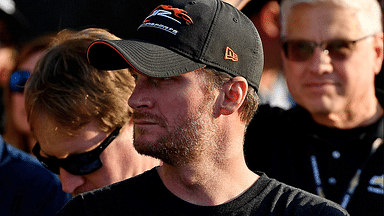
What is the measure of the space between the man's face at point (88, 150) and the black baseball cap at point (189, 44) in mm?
509

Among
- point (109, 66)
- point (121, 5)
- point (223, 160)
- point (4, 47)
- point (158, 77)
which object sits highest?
point (158, 77)

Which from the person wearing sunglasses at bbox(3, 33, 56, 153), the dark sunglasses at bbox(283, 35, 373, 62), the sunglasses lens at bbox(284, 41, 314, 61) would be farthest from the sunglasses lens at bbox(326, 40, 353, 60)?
the person wearing sunglasses at bbox(3, 33, 56, 153)

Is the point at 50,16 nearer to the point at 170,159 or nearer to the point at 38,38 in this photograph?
the point at 38,38

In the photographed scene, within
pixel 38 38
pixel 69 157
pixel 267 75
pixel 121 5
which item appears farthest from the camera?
pixel 38 38

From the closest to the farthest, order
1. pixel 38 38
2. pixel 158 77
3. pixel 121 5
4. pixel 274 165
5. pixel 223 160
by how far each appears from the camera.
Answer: pixel 158 77 → pixel 223 160 → pixel 274 165 → pixel 121 5 → pixel 38 38

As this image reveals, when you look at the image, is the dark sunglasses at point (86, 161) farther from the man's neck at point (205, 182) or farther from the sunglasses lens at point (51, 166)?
the man's neck at point (205, 182)

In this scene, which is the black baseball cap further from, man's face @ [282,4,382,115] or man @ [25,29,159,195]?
man's face @ [282,4,382,115]

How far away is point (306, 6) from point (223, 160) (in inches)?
59.2

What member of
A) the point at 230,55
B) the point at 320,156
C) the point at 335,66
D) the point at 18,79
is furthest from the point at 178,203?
the point at 18,79

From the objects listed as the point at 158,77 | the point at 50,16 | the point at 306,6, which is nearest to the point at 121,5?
the point at 50,16

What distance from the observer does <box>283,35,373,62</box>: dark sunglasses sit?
279cm

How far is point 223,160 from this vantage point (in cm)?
184

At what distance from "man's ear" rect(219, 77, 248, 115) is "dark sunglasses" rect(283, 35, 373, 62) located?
1.14 m

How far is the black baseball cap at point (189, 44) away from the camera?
1.72 metres
